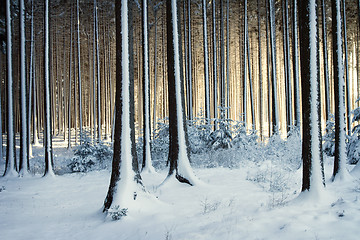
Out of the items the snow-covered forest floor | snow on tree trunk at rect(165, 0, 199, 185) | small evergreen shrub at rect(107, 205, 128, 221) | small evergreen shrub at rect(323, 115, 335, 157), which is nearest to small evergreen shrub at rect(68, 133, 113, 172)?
the snow-covered forest floor

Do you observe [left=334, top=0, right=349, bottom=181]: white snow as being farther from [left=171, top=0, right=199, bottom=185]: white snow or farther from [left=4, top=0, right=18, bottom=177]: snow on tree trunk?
[left=4, top=0, right=18, bottom=177]: snow on tree trunk

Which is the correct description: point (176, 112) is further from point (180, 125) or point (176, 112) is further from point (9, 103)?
point (9, 103)

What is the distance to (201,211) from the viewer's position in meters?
5.11

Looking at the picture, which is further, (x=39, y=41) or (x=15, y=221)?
(x=39, y=41)

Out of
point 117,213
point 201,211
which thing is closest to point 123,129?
point 117,213

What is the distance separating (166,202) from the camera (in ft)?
19.5

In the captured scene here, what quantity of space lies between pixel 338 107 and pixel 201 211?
181 inches

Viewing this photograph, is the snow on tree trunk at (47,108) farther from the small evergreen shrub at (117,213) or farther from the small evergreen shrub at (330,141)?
the small evergreen shrub at (330,141)

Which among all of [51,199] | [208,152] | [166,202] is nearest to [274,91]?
[208,152]

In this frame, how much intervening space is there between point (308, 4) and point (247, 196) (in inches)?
166

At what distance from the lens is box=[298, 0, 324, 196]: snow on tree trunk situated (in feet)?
16.4

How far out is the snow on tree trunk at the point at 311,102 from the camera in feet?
16.4

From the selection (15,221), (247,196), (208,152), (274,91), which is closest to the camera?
(15,221)

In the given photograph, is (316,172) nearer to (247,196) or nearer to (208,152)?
(247,196)
